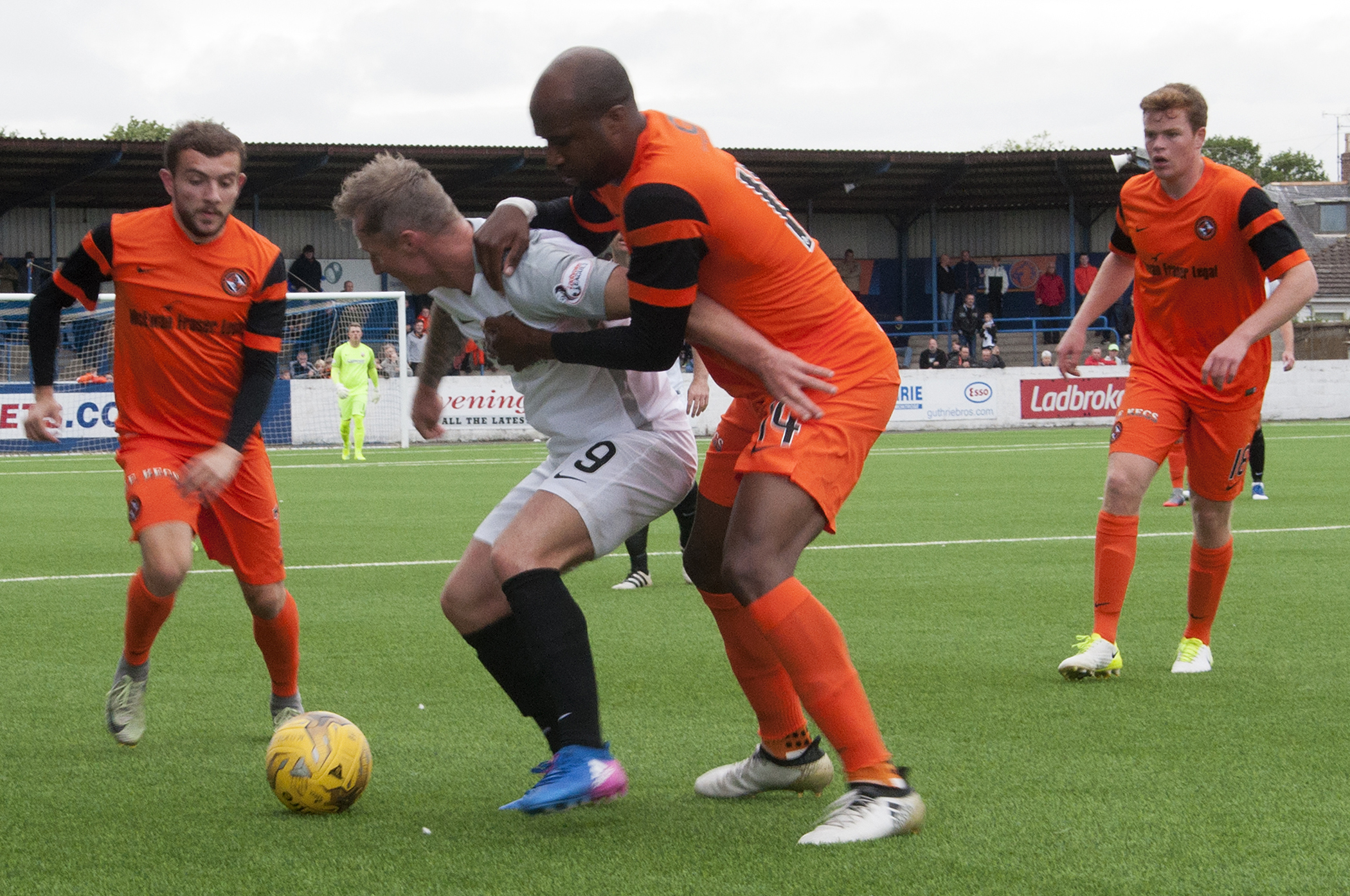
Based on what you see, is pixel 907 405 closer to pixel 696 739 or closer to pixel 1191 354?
pixel 1191 354

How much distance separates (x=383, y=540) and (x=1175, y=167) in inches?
268

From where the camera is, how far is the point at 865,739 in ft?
11.4

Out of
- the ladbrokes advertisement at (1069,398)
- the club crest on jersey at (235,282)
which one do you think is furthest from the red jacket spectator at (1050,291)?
the club crest on jersey at (235,282)

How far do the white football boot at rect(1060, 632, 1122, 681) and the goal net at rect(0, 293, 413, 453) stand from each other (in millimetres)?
17638

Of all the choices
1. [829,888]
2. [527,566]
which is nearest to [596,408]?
[527,566]

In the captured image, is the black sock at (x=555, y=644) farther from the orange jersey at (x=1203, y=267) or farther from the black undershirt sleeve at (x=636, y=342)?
the orange jersey at (x=1203, y=267)

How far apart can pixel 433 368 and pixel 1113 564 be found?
288cm

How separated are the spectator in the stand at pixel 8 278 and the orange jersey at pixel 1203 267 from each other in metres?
30.2

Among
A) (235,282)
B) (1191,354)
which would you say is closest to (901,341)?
(1191,354)

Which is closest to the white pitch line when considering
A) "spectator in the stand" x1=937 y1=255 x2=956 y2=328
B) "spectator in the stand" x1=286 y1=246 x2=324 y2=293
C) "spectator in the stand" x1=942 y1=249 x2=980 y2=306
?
"spectator in the stand" x1=286 y1=246 x2=324 y2=293

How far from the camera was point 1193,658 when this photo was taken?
223 inches

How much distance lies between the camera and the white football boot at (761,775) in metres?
3.94

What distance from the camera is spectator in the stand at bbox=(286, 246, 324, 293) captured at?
1286 inches

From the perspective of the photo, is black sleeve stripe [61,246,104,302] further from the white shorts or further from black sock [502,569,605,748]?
black sock [502,569,605,748]
